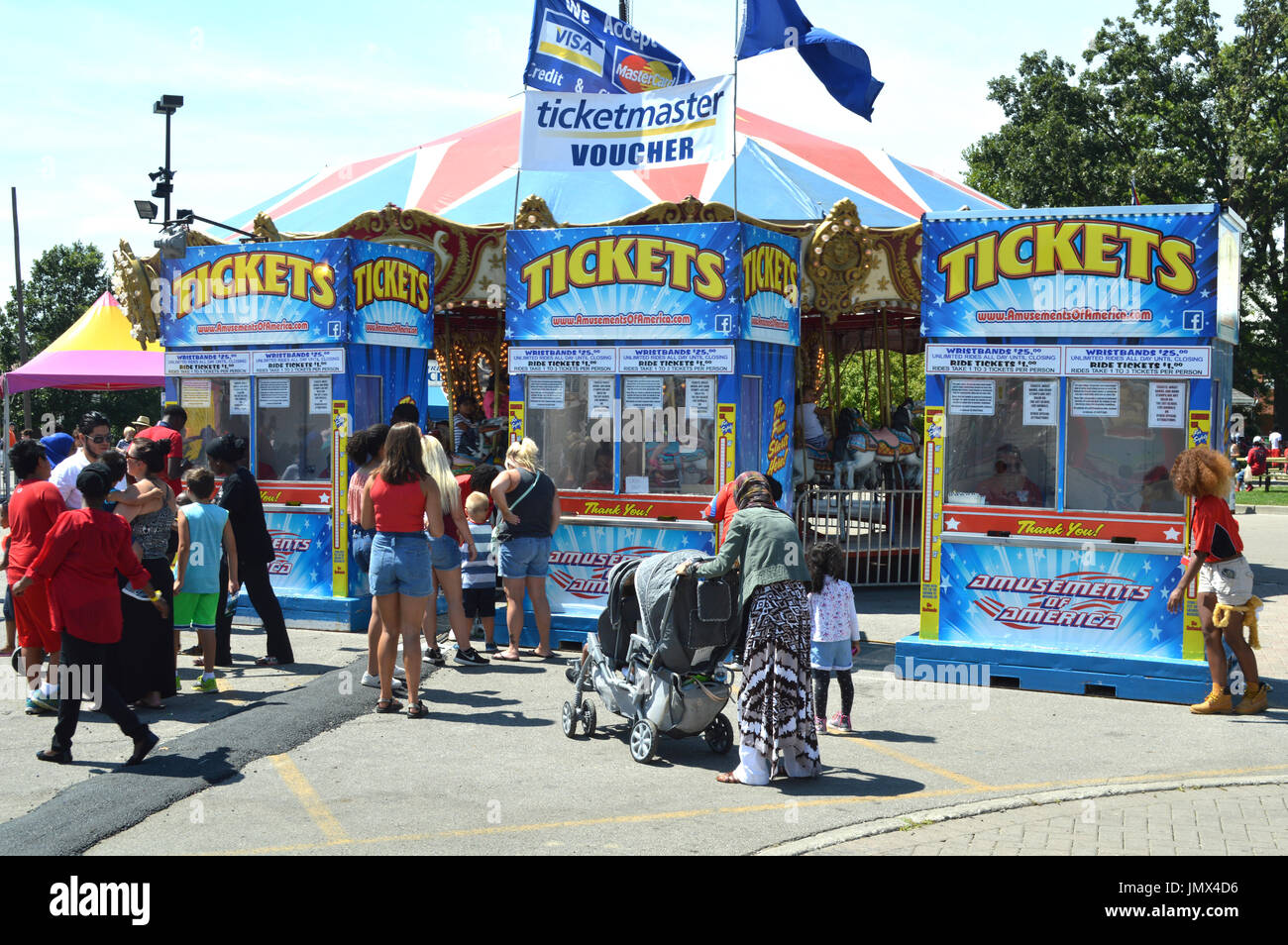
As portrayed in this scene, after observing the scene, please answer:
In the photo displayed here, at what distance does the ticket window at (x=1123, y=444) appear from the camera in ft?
30.9

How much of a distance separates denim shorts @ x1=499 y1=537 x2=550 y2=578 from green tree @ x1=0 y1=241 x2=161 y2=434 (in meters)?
34.4

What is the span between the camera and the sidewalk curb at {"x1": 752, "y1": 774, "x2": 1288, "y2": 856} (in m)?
5.94

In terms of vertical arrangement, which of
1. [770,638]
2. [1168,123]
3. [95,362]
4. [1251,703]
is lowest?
[1251,703]

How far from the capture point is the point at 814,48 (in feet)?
39.7

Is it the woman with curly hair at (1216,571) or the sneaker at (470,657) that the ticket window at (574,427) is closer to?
the sneaker at (470,657)

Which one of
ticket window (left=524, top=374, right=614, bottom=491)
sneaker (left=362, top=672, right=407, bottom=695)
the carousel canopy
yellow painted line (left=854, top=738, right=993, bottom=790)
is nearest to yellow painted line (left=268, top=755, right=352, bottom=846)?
sneaker (left=362, top=672, right=407, bottom=695)

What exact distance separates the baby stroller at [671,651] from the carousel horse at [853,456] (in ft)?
29.7

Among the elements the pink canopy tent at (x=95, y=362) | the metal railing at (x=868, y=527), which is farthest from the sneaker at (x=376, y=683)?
the pink canopy tent at (x=95, y=362)

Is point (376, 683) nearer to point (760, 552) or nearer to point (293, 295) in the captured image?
point (760, 552)

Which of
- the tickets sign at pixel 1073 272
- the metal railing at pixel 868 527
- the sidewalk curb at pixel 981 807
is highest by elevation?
the tickets sign at pixel 1073 272

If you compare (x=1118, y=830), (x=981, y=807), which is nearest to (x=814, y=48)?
(x=981, y=807)

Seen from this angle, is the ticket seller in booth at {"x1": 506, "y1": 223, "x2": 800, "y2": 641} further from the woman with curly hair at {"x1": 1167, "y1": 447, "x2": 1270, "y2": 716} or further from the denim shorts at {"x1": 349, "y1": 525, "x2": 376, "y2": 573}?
the woman with curly hair at {"x1": 1167, "y1": 447, "x2": 1270, "y2": 716}

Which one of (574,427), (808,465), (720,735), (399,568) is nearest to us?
(720,735)

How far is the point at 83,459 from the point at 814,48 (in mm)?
7397
